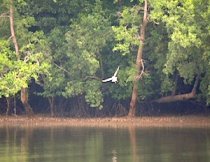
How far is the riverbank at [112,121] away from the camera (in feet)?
153

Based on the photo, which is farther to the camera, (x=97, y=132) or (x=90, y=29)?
(x=90, y=29)

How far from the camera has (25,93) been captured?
50062 millimetres

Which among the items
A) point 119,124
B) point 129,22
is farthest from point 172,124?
point 129,22

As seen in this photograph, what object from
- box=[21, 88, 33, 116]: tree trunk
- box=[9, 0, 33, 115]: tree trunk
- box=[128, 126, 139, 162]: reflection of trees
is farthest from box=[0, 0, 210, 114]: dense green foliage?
box=[128, 126, 139, 162]: reflection of trees

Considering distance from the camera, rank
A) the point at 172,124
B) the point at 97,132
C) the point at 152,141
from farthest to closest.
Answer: the point at 172,124 < the point at 97,132 < the point at 152,141

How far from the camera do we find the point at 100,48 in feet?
163

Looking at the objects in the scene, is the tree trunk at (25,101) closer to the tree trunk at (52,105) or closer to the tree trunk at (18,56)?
the tree trunk at (18,56)

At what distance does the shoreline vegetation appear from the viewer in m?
46.5

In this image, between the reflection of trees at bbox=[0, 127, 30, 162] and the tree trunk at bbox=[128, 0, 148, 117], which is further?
the tree trunk at bbox=[128, 0, 148, 117]

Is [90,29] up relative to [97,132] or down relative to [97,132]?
up

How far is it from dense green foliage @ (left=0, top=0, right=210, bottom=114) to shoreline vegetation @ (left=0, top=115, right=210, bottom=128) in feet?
3.77

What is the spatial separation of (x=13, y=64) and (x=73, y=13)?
449 centimetres

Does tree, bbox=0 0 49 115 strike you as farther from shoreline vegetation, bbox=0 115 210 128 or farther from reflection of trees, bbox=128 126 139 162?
reflection of trees, bbox=128 126 139 162

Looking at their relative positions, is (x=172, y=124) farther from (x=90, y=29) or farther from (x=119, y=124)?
(x=90, y=29)
